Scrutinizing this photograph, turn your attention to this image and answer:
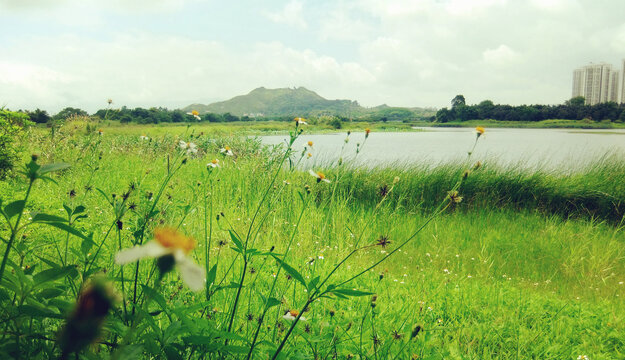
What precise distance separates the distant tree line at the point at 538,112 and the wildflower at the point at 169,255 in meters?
28.8

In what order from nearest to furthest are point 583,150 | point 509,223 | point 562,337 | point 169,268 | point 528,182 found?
point 169,268 → point 562,337 → point 509,223 → point 528,182 → point 583,150

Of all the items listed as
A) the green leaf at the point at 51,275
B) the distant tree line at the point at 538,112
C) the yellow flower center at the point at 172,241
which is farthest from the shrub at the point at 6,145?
the distant tree line at the point at 538,112

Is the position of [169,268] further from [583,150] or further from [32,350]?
[583,150]

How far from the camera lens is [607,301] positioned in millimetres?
3098

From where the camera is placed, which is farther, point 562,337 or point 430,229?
point 430,229

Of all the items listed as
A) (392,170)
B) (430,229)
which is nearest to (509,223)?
(430,229)

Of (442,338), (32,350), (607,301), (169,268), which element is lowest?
(607,301)

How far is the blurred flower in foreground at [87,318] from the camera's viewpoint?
22 centimetres

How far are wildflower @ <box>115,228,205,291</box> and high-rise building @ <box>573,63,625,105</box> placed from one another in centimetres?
5583

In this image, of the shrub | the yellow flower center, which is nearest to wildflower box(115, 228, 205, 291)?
the yellow flower center

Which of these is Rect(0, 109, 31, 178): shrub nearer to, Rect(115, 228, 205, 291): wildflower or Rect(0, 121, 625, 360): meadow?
Rect(0, 121, 625, 360): meadow

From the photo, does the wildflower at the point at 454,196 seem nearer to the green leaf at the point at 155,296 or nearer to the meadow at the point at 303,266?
the meadow at the point at 303,266

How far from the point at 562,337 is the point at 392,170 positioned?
4696mm

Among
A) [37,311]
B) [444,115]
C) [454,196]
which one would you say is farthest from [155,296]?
[444,115]
